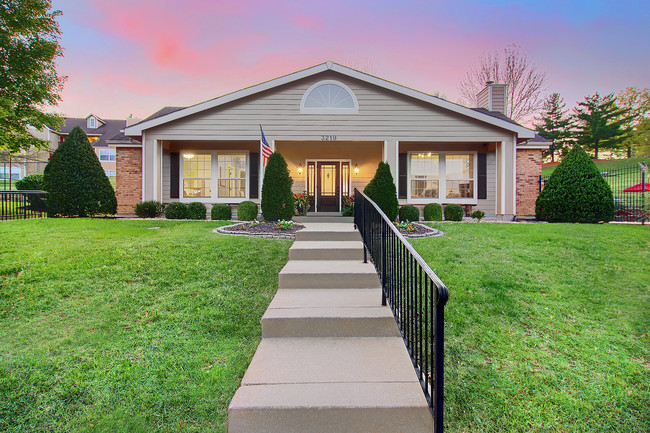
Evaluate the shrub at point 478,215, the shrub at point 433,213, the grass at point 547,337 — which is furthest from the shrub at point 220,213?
the shrub at point 478,215

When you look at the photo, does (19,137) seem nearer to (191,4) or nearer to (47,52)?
(47,52)

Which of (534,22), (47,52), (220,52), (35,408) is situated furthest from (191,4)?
(534,22)

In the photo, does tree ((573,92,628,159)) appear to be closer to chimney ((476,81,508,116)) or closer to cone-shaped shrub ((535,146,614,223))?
chimney ((476,81,508,116))

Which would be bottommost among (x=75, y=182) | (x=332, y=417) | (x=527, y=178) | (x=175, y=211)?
(x=332, y=417)

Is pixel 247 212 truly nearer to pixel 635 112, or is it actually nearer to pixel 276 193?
pixel 276 193

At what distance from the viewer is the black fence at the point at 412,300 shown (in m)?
1.94

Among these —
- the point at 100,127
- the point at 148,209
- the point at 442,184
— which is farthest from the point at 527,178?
the point at 100,127

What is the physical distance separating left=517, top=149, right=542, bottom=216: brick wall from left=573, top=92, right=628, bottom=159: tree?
25.7 m

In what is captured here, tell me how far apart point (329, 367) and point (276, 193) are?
536 cm

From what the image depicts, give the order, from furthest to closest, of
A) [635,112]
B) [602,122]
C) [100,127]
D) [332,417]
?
[100,127] → [602,122] → [635,112] → [332,417]

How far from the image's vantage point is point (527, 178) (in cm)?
1231

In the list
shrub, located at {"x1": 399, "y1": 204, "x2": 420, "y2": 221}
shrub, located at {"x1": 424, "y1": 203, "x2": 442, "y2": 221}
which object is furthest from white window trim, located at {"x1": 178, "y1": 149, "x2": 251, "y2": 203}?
shrub, located at {"x1": 424, "y1": 203, "x2": 442, "y2": 221}

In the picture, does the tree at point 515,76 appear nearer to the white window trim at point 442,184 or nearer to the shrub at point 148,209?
the white window trim at point 442,184

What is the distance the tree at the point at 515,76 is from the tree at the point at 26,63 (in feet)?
76.5
